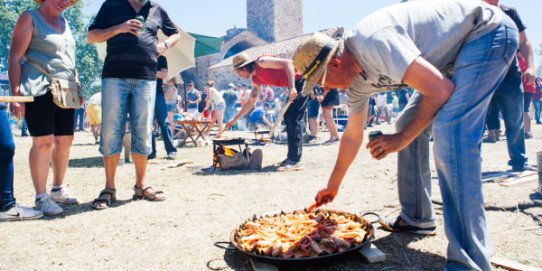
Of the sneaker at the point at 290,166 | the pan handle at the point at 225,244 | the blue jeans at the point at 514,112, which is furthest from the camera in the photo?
the sneaker at the point at 290,166

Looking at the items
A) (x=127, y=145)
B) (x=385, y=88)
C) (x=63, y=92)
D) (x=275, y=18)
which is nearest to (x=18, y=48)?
(x=63, y=92)

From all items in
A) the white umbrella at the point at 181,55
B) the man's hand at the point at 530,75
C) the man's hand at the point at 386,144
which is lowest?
the man's hand at the point at 386,144

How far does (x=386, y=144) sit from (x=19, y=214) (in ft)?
11.1

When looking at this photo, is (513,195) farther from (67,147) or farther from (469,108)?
(67,147)

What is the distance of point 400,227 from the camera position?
2.79 metres

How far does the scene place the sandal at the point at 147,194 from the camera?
4.09 metres

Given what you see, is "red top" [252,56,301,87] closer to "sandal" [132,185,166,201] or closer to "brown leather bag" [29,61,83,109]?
"sandal" [132,185,166,201]

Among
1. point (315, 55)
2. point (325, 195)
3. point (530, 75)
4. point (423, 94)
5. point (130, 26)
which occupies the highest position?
point (130, 26)

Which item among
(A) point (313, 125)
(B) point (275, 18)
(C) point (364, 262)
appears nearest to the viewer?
(C) point (364, 262)

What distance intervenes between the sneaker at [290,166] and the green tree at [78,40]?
4488cm

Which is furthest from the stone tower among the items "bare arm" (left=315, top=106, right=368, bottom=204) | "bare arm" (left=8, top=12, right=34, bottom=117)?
"bare arm" (left=315, top=106, right=368, bottom=204)

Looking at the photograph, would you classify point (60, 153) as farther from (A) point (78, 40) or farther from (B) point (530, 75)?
(A) point (78, 40)

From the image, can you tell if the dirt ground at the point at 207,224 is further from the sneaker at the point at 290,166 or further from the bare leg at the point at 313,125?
the bare leg at the point at 313,125

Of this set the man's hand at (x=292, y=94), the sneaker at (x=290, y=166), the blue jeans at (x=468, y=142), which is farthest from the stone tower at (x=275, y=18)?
the blue jeans at (x=468, y=142)
